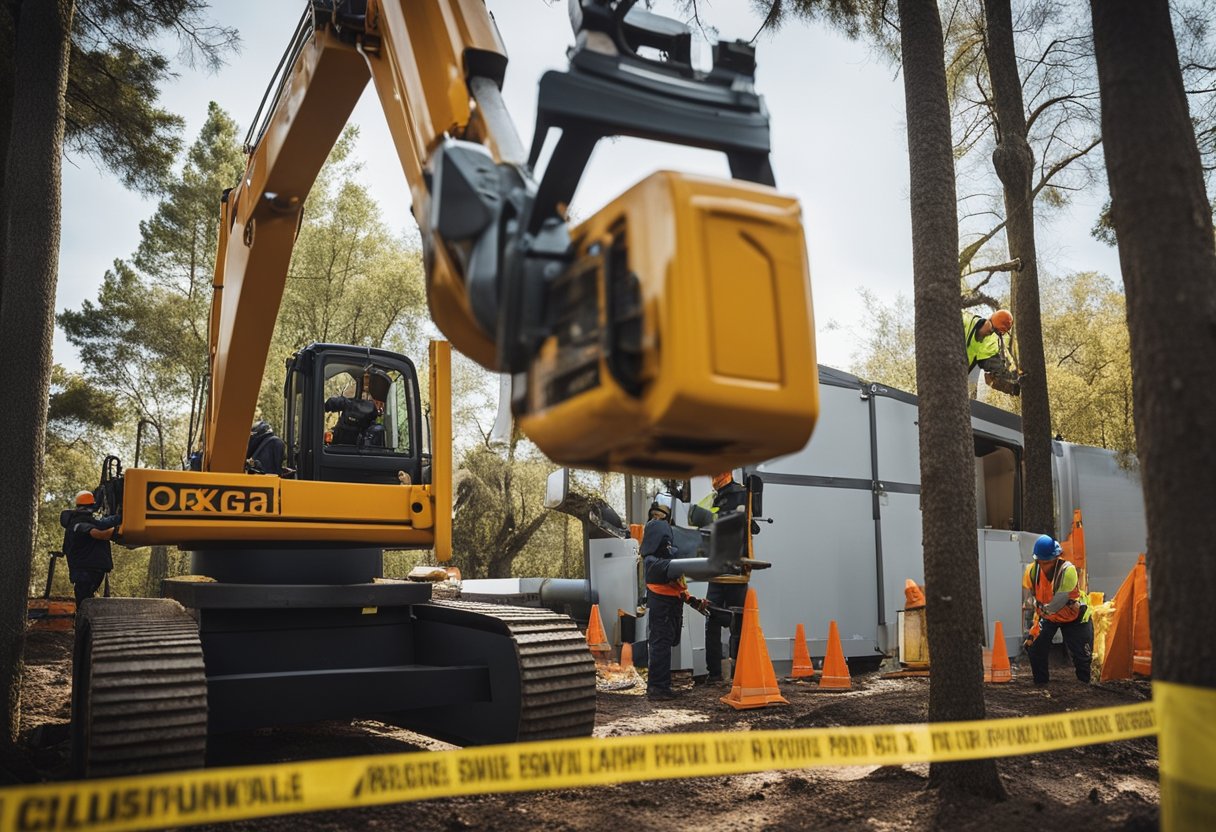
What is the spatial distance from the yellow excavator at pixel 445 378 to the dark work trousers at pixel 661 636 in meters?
3.25

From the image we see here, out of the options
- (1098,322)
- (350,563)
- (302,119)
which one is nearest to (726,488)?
(350,563)

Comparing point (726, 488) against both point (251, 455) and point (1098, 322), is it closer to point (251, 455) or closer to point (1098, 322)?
point (251, 455)

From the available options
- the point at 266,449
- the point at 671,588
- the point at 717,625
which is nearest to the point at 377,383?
the point at 266,449

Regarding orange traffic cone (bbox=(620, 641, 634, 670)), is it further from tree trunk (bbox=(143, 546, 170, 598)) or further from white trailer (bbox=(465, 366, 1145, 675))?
tree trunk (bbox=(143, 546, 170, 598))

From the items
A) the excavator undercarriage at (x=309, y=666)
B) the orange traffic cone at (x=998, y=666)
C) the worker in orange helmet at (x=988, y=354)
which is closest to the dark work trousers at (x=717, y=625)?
the orange traffic cone at (x=998, y=666)

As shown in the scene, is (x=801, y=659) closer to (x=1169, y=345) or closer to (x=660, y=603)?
(x=660, y=603)

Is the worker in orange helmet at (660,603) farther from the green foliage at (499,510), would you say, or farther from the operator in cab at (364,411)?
the green foliage at (499,510)

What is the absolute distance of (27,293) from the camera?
691 cm

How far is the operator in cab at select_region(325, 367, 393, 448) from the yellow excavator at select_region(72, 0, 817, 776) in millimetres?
15

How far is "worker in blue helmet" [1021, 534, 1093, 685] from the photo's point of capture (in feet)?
32.7

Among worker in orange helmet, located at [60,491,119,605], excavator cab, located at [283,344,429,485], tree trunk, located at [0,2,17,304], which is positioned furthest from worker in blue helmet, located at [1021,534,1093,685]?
worker in orange helmet, located at [60,491,119,605]

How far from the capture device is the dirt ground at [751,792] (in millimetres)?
4723

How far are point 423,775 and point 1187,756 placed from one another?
2.54 m

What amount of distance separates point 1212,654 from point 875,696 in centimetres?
551
